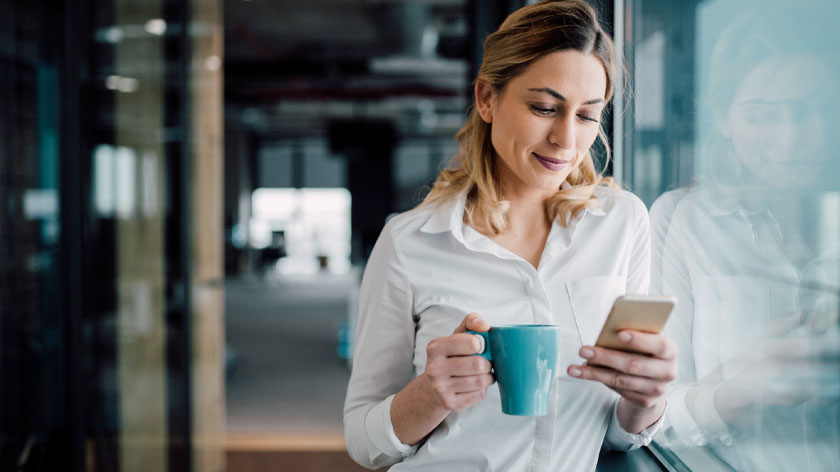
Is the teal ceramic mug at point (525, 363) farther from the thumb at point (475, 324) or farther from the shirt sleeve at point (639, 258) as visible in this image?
the shirt sleeve at point (639, 258)

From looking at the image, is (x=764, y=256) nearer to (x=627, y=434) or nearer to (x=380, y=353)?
(x=627, y=434)

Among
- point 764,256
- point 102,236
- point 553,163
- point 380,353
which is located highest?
point 553,163

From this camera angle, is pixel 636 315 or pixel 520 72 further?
pixel 520 72

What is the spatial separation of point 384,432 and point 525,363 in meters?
0.37

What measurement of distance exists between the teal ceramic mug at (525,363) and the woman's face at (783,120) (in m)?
0.33

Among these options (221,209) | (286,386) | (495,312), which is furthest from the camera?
(286,386)

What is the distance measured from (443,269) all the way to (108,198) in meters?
2.33

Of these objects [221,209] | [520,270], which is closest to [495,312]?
[520,270]

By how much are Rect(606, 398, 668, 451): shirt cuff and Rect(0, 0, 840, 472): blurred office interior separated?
0.07 metres

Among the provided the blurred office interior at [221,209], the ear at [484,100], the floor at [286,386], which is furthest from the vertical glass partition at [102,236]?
the ear at [484,100]

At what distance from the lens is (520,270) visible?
1.10 meters

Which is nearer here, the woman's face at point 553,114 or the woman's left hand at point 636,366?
the woman's left hand at point 636,366

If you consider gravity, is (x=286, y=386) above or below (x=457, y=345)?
below

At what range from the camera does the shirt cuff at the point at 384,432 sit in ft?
3.60
